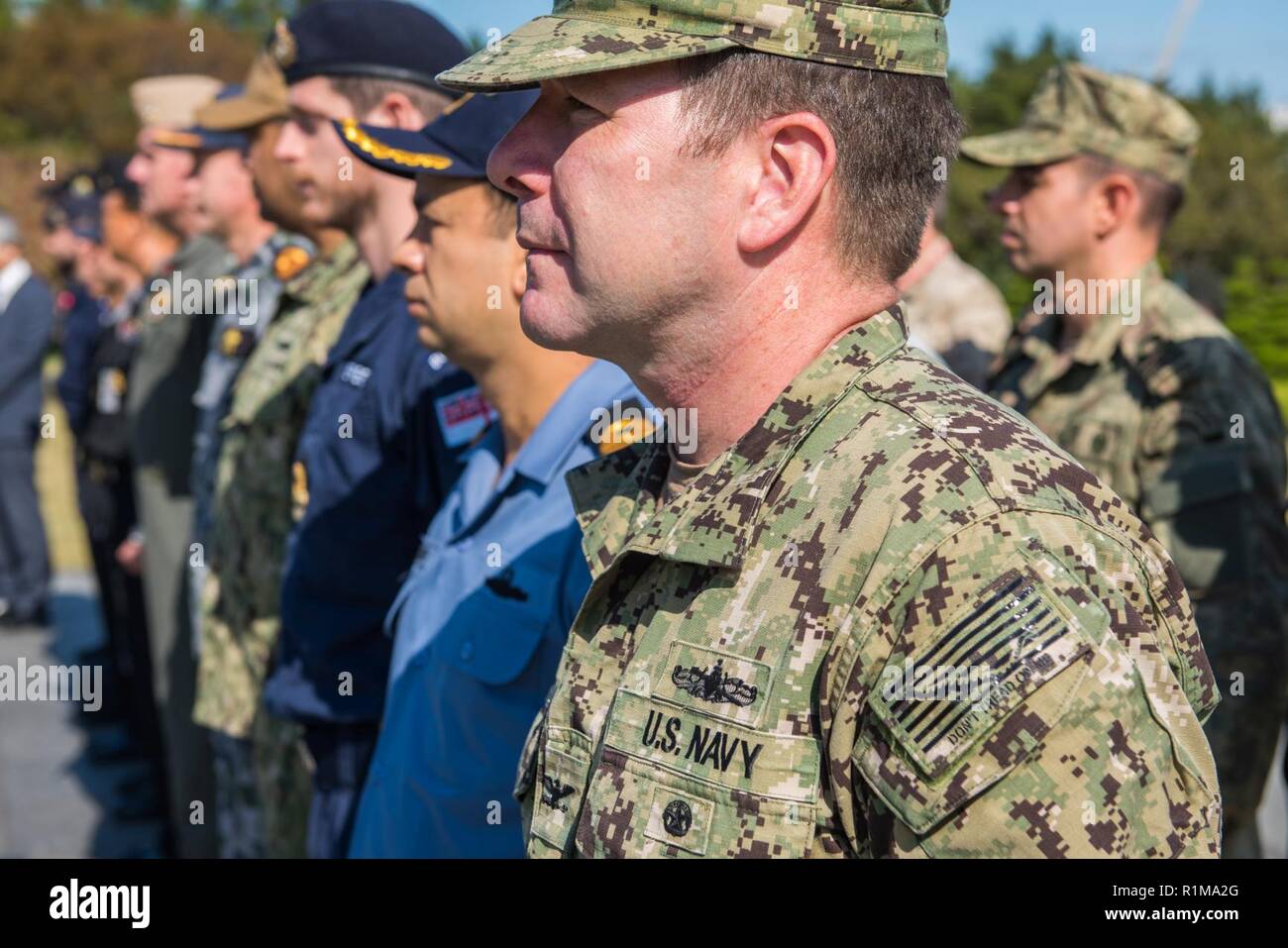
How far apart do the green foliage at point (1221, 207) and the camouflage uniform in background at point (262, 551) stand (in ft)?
54.9

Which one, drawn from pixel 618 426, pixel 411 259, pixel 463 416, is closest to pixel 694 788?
pixel 618 426

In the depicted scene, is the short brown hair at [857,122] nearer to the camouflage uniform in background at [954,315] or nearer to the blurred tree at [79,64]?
the camouflage uniform in background at [954,315]

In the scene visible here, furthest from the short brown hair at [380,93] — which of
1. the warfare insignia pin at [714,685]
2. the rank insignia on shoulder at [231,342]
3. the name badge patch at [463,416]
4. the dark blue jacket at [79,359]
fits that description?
the dark blue jacket at [79,359]

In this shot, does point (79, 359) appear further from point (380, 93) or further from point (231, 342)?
point (380, 93)

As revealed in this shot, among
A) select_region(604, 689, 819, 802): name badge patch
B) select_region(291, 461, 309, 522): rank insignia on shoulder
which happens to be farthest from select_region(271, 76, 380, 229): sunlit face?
select_region(604, 689, 819, 802): name badge patch

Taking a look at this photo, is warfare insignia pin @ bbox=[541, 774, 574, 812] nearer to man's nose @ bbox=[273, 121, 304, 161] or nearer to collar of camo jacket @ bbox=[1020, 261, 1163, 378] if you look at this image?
man's nose @ bbox=[273, 121, 304, 161]

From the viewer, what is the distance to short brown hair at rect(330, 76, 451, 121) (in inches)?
139

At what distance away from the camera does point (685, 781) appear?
4.70 feet

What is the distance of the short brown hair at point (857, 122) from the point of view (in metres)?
1.54

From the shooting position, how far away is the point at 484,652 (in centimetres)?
226

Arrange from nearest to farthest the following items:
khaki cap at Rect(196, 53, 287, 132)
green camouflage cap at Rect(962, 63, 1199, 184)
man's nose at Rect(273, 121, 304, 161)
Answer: man's nose at Rect(273, 121, 304, 161)
green camouflage cap at Rect(962, 63, 1199, 184)
khaki cap at Rect(196, 53, 287, 132)
